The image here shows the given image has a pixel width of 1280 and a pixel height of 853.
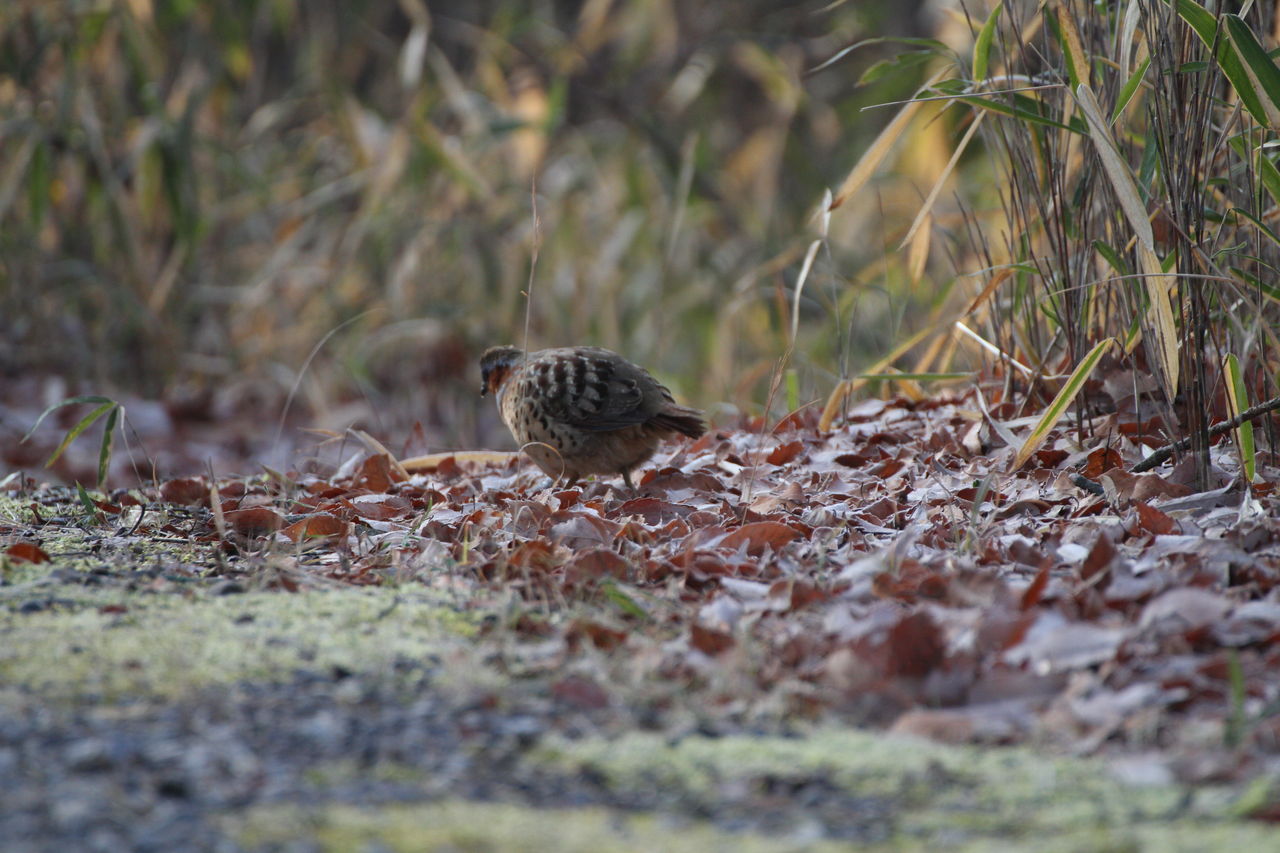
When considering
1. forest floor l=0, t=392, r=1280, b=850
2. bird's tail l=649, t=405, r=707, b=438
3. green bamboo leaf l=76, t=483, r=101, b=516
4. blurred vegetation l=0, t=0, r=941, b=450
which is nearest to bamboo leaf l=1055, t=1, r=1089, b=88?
forest floor l=0, t=392, r=1280, b=850

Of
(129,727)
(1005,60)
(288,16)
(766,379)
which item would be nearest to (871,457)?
(1005,60)

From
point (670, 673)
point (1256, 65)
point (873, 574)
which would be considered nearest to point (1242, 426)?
point (1256, 65)

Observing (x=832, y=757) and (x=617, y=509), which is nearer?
(x=832, y=757)

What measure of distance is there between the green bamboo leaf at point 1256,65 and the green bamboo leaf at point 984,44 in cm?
67

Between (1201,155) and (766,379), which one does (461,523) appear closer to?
(1201,155)

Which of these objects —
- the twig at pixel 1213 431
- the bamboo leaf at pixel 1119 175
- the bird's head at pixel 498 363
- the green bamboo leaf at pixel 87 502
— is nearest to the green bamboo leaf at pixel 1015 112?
the bamboo leaf at pixel 1119 175

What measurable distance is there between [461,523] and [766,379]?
13.4 ft

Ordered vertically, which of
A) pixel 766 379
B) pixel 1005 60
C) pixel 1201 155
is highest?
pixel 1005 60

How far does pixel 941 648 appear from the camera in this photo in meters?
2.11

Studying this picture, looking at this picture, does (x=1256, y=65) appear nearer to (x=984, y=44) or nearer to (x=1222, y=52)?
(x=1222, y=52)

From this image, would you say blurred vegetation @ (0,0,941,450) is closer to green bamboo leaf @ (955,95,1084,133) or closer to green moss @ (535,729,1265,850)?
green bamboo leaf @ (955,95,1084,133)

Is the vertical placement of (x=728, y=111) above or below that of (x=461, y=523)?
above

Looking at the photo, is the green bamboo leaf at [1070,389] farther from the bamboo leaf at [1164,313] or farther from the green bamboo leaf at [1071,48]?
the green bamboo leaf at [1071,48]

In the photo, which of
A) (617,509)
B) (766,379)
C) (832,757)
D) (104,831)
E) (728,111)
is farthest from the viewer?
(728,111)
